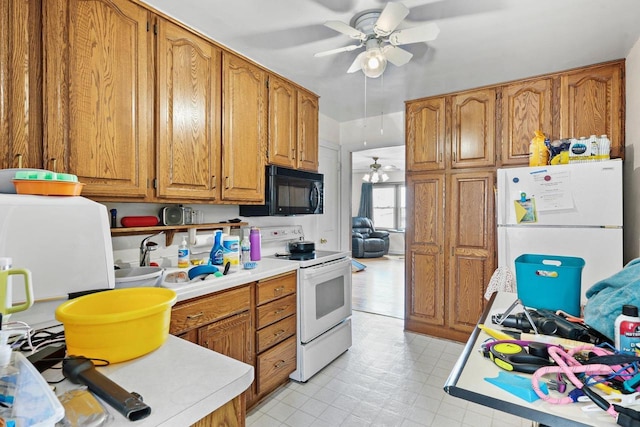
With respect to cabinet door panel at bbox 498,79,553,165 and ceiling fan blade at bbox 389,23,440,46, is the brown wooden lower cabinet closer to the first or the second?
ceiling fan blade at bbox 389,23,440,46

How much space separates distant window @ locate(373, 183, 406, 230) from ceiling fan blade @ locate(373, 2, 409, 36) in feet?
23.1

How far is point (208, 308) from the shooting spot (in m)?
1.59

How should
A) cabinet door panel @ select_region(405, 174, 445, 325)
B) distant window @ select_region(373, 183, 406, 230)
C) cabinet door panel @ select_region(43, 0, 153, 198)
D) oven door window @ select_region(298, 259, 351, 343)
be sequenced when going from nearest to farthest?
cabinet door panel @ select_region(43, 0, 153, 198)
oven door window @ select_region(298, 259, 351, 343)
cabinet door panel @ select_region(405, 174, 445, 325)
distant window @ select_region(373, 183, 406, 230)

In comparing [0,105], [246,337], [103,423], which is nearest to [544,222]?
[246,337]

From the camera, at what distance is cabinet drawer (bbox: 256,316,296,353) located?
6.28ft

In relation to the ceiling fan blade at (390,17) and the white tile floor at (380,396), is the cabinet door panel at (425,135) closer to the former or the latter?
the ceiling fan blade at (390,17)

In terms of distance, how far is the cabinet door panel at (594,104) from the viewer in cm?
230

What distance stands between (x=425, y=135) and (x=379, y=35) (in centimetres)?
157

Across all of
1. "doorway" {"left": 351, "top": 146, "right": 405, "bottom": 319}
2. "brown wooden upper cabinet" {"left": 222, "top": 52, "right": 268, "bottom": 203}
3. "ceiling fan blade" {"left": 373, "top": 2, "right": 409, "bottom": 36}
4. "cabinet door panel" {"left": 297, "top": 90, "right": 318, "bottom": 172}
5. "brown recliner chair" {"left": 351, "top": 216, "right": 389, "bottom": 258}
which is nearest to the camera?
"ceiling fan blade" {"left": 373, "top": 2, "right": 409, "bottom": 36}

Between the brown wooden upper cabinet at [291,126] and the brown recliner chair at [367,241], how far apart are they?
14.3 feet

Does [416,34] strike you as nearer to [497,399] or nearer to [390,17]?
[390,17]

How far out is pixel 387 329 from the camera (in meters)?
3.19

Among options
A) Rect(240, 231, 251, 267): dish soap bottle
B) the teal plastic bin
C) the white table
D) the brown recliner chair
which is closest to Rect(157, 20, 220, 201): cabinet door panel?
Rect(240, 231, 251, 267): dish soap bottle

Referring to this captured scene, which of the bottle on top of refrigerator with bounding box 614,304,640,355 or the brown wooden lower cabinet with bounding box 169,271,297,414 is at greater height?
the bottle on top of refrigerator with bounding box 614,304,640,355
